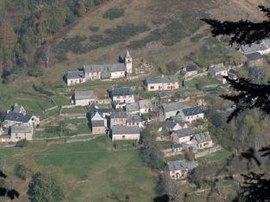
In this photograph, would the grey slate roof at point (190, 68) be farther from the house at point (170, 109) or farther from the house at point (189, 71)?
the house at point (170, 109)

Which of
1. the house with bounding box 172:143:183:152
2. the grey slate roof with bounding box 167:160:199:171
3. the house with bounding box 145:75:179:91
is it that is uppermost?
the house with bounding box 145:75:179:91

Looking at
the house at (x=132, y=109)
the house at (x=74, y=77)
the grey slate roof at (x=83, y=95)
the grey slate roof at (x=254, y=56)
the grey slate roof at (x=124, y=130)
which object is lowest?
the grey slate roof at (x=124, y=130)

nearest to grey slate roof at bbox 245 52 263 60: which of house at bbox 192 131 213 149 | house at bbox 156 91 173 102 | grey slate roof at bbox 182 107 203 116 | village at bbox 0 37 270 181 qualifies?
village at bbox 0 37 270 181

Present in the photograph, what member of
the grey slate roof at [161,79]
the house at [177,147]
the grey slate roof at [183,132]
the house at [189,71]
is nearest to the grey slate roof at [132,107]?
the grey slate roof at [161,79]

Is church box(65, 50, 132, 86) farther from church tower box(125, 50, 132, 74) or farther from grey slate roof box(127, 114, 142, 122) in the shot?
grey slate roof box(127, 114, 142, 122)

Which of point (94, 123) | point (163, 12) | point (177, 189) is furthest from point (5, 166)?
point (163, 12)

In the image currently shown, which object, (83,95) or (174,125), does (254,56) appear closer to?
(174,125)

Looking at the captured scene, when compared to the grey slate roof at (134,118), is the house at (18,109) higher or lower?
higher
